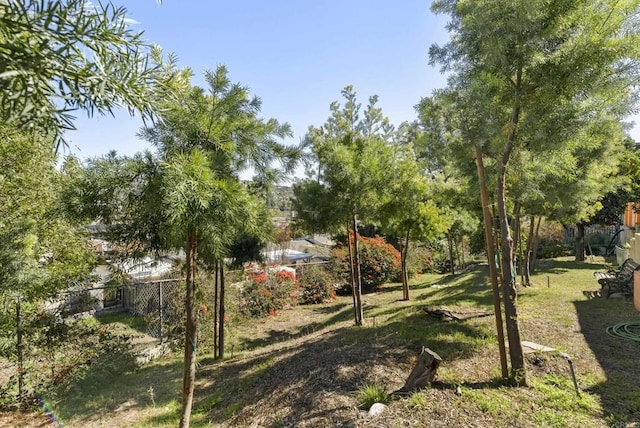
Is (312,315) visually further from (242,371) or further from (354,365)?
(354,365)

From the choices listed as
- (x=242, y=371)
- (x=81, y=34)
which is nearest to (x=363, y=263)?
(x=242, y=371)

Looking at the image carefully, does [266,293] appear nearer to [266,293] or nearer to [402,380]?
[266,293]

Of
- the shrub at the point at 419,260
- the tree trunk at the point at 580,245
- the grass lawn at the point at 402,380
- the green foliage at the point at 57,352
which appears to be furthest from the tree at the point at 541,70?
the tree trunk at the point at 580,245

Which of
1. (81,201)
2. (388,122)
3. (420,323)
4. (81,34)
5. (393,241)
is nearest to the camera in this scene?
(81,34)

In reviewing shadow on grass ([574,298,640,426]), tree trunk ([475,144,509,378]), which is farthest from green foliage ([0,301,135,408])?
shadow on grass ([574,298,640,426])

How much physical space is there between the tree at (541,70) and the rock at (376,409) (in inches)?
61.4

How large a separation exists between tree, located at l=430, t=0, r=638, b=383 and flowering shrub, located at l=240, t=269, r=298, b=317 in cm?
758

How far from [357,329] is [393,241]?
411 inches

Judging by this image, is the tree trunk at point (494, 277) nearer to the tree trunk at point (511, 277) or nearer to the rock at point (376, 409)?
the tree trunk at point (511, 277)

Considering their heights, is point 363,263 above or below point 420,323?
above

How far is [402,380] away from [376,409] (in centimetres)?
88

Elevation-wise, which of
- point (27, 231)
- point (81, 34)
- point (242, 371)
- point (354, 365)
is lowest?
point (242, 371)

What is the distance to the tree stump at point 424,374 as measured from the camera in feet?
11.9

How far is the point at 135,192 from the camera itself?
3146mm
